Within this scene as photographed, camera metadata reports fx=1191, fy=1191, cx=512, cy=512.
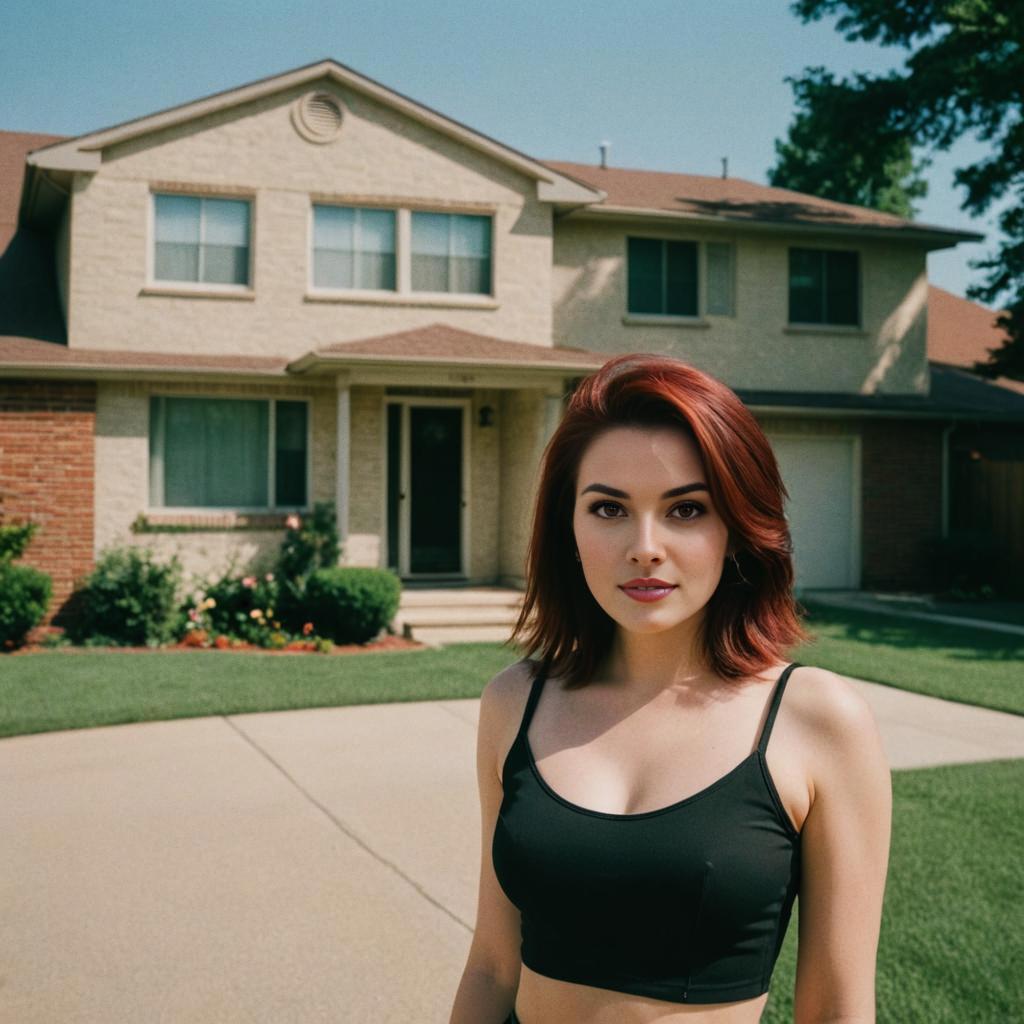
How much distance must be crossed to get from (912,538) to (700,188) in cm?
675

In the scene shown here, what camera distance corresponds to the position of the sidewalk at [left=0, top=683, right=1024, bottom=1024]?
4168 millimetres

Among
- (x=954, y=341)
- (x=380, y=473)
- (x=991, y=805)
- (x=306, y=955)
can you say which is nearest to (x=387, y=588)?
(x=380, y=473)

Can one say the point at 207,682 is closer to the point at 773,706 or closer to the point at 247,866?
the point at 247,866

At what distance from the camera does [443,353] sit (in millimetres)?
14695

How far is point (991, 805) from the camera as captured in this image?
626 centimetres

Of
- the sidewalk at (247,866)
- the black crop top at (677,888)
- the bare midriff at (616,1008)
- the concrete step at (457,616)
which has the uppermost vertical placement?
the black crop top at (677,888)

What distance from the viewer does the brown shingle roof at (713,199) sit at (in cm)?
1816

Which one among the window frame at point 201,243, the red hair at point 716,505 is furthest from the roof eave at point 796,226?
the red hair at point 716,505

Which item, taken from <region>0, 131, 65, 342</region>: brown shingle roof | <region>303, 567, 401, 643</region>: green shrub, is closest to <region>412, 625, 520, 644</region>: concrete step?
<region>303, 567, 401, 643</region>: green shrub

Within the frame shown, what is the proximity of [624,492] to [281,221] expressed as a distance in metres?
14.6

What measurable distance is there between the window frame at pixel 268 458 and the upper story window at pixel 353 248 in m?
1.74

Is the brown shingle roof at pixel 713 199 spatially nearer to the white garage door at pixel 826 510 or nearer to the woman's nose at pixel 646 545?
the white garage door at pixel 826 510

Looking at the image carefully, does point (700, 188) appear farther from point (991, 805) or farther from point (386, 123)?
point (991, 805)

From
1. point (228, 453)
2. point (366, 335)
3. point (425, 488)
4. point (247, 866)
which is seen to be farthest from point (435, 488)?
point (247, 866)
